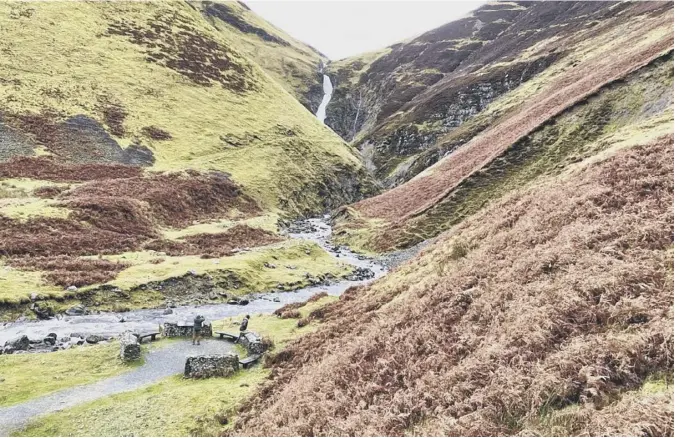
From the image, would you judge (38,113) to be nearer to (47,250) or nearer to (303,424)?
(47,250)

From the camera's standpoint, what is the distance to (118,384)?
2231 centimetres

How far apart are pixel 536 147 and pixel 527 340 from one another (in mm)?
44062

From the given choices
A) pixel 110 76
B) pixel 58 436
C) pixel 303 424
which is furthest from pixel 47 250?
pixel 110 76

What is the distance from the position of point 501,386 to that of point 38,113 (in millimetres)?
89682

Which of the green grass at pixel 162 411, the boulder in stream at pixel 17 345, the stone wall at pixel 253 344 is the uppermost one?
the green grass at pixel 162 411

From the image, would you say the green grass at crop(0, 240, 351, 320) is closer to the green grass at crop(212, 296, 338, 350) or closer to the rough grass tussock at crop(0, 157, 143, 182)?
the green grass at crop(212, 296, 338, 350)

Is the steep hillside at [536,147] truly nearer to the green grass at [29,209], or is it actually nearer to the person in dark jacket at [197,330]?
the person in dark jacket at [197,330]

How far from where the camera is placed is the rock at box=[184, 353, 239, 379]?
23016mm

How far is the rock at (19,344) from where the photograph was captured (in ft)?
88.1

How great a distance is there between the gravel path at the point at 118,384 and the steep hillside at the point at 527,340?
18.4ft

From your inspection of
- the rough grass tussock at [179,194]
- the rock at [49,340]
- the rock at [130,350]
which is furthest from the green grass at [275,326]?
the rough grass tussock at [179,194]

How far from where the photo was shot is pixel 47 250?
43688 mm

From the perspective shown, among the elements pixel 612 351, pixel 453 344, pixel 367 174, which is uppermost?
pixel 612 351

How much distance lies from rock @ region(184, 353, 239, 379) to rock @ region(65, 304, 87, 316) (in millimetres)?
15671
